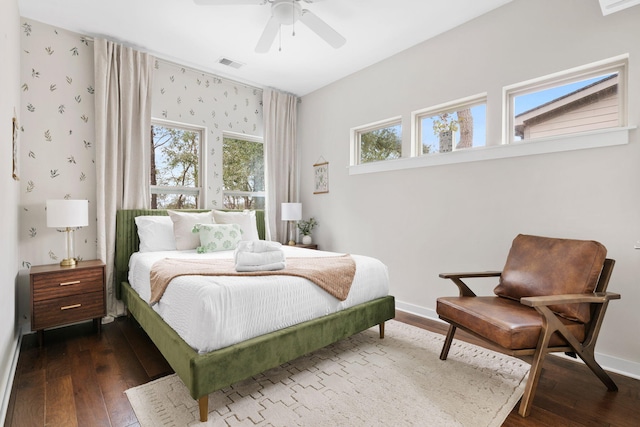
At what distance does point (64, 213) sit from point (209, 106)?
2113mm

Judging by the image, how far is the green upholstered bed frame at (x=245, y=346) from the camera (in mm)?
1613

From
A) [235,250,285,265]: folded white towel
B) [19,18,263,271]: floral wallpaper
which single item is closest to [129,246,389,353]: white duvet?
[235,250,285,265]: folded white towel

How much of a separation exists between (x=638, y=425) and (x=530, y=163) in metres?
1.79

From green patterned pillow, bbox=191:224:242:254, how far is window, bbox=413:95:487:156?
220 cm

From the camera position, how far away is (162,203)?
12.4 feet

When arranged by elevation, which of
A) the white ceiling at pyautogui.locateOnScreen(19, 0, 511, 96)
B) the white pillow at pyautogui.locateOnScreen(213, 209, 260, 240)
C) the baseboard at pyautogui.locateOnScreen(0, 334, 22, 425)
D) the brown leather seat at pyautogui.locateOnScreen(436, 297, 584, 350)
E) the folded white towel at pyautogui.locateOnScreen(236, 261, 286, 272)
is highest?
the white ceiling at pyautogui.locateOnScreen(19, 0, 511, 96)

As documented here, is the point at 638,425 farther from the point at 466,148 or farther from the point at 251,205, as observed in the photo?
the point at 251,205

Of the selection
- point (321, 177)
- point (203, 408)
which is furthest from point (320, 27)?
point (203, 408)

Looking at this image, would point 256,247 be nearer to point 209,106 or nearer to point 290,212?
point 290,212

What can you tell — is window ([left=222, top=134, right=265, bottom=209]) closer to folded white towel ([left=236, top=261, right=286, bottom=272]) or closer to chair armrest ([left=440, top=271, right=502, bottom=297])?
folded white towel ([left=236, top=261, right=286, bottom=272])

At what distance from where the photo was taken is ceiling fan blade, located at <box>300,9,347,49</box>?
2461mm

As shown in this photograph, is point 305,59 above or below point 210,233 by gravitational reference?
above

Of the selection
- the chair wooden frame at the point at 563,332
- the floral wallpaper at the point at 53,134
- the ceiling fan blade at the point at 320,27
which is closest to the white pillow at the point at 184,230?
the floral wallpaper at the point at 53,134

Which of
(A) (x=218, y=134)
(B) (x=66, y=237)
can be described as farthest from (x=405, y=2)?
(B) (x=66, y=237)
